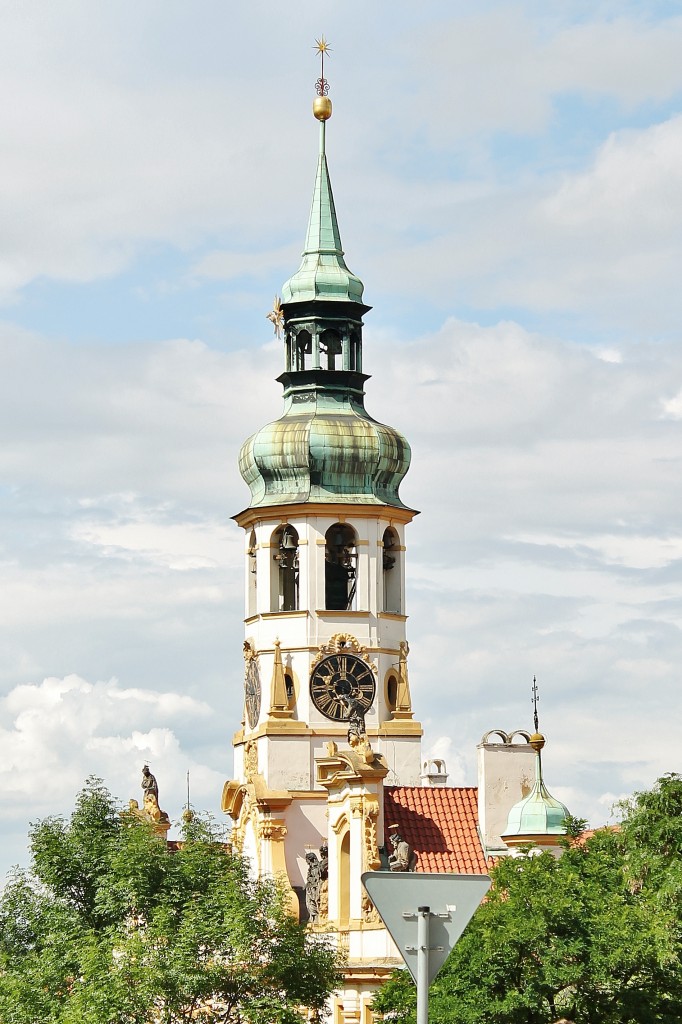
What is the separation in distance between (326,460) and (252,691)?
Answer: 7911 mm

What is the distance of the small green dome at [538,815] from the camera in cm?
6044

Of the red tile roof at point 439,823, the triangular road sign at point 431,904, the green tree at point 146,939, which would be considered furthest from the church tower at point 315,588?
the triangular road sign at point 431,904

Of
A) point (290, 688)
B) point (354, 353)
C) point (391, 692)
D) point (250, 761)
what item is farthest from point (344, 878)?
point (354, 353)

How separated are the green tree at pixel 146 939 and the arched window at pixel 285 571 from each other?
1569 cm

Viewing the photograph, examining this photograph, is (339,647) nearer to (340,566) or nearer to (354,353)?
(340,566)

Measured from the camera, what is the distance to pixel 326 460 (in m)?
68.4

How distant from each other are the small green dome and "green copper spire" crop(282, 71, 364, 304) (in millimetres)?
18268

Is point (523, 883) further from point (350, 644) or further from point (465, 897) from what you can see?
point (465, 897)

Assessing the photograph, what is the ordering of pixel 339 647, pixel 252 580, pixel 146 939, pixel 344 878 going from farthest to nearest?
pixel 252 580, pixel 339 647, pixel 344 878, pixel 146 939

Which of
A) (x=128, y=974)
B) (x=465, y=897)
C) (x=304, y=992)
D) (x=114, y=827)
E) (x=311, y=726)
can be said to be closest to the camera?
(x=465, y=897)

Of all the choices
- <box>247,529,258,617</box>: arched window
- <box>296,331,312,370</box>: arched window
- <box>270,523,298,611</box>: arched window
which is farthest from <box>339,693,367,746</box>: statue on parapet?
<box>296,331,312,370</box>: arched window

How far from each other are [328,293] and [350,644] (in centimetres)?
1176

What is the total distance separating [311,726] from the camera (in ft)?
220

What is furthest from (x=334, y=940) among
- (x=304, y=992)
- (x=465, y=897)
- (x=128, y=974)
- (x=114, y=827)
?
(x=465, y=897)
